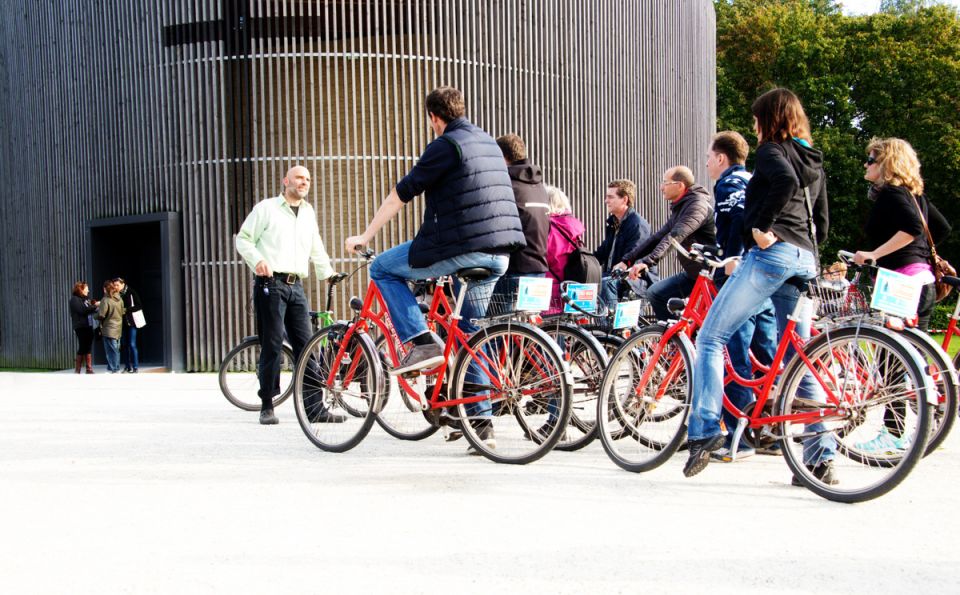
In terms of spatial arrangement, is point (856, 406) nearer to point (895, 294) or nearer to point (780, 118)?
point (895, 294)

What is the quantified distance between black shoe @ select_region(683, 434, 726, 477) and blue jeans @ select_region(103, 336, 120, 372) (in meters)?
14.4

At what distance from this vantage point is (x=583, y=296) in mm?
6656

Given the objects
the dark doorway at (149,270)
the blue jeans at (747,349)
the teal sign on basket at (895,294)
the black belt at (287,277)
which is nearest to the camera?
the teal sign on basket at (895,294)

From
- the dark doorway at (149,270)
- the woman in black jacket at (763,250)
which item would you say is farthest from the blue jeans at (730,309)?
the dark doorway at (149,270)

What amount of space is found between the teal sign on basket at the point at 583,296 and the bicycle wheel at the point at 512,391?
97 centimetres

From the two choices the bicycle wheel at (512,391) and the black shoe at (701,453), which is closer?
the black shoe at (701,453)

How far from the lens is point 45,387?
13.1 metres

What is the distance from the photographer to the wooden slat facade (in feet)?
55.0

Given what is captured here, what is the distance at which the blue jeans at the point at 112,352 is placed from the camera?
58.1 feet

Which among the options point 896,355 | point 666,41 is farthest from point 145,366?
point 896,355

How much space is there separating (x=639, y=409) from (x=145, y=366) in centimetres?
1448

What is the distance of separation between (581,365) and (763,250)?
1433mm

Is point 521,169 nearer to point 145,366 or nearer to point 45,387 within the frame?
A: point 45,387

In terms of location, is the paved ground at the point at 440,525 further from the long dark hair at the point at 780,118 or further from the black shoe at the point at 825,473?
the long dark hair at the point at 780,118
